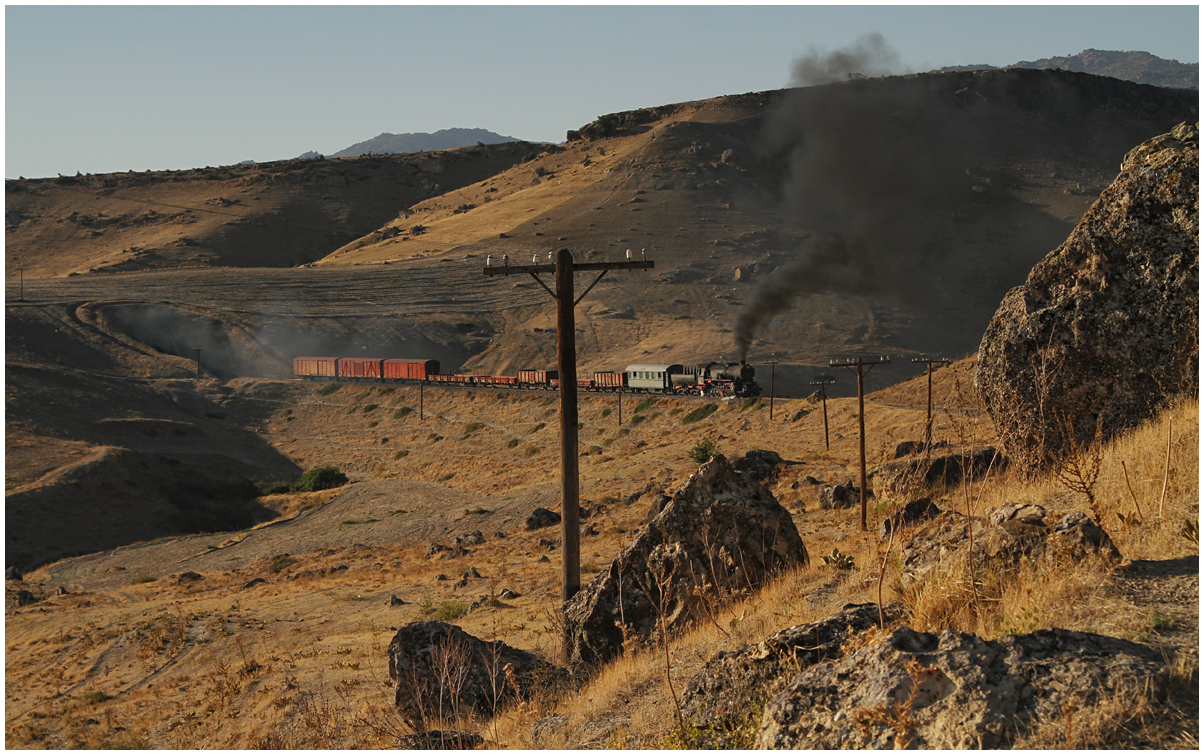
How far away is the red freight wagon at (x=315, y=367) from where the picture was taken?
80.2 meters

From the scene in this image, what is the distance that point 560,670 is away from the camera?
37.4ft

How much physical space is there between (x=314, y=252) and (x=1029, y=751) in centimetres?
15330

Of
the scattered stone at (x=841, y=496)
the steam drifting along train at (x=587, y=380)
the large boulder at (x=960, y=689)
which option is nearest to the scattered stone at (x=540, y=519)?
the scattered stone at (x=841, y=496)

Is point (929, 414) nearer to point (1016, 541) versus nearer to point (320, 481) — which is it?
point (1016, 541)

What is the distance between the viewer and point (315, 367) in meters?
82.0

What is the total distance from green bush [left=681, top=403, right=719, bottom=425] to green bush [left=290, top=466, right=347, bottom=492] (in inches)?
880

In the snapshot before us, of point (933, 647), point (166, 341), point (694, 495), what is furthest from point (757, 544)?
point (166, 341)

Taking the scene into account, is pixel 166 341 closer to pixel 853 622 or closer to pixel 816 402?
pixel 816 402

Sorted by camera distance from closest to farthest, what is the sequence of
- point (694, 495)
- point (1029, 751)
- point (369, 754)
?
point (1029, 751) → point (369, 754) → point (694, 495)

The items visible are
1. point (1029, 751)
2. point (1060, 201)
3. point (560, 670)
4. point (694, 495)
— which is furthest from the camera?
point (1060, 201)

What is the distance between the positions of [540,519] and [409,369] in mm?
45046

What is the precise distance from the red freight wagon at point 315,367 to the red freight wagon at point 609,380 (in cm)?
2866

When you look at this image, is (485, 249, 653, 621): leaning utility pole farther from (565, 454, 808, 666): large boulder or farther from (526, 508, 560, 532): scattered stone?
(526, 508, 560, 532): scattered stone

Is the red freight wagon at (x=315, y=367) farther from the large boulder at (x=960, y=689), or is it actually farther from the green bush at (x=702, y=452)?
the large boulder at (x=960, y=689)
